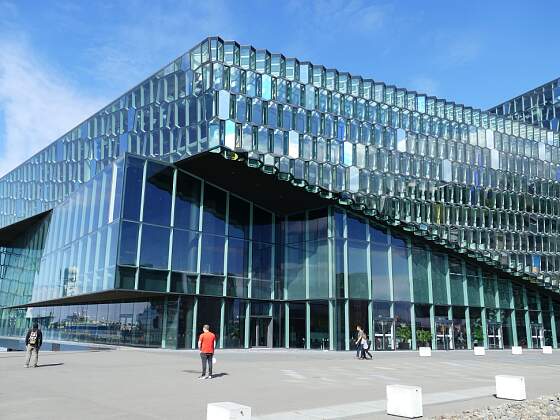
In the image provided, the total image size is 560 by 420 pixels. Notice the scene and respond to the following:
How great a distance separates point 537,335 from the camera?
44188 mm

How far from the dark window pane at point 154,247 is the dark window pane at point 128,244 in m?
0.47

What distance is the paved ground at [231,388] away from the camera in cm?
1043

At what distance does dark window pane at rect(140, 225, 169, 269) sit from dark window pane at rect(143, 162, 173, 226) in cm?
53

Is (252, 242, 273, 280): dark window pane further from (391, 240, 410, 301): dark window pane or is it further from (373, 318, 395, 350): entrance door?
(391, 240, 410, 301): dark window pane


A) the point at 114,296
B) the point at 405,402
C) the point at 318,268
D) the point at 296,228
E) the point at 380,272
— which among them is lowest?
the point at 405,402

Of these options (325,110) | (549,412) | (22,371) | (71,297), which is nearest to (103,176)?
(71,297)

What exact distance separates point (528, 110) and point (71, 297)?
49.3m

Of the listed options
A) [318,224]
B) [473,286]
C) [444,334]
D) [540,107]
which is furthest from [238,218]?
[540,107]

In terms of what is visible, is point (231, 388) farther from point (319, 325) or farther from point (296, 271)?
point (296, 271)

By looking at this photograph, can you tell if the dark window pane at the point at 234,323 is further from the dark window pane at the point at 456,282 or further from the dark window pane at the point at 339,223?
the dark window pane at the point at 456,282

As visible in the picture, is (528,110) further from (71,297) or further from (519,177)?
(71,297)

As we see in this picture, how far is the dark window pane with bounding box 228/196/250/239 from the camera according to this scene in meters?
35.3

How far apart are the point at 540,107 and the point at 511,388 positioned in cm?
5170

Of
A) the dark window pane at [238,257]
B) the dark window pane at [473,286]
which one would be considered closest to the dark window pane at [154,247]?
the dark window pane at [238,257]
